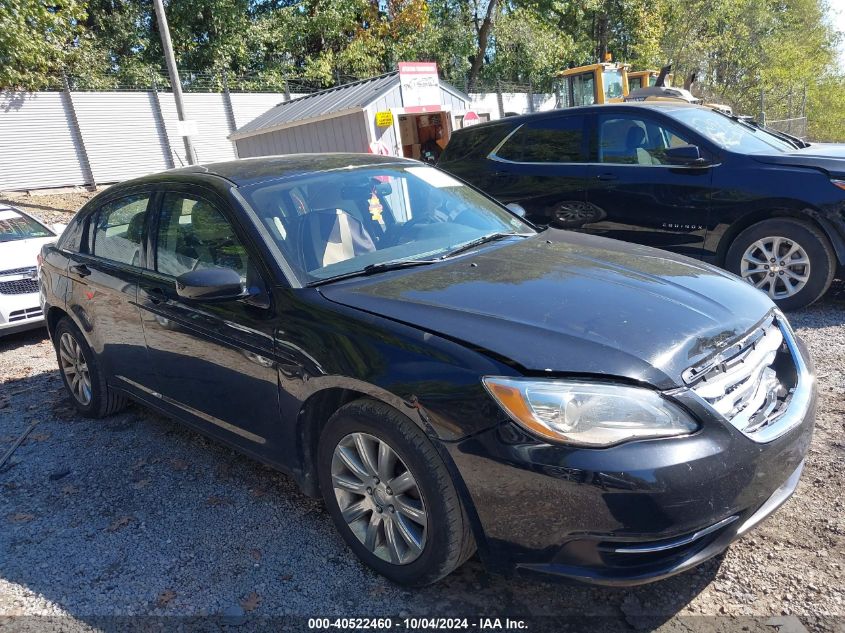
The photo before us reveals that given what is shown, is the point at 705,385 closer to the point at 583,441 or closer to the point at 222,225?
the point at 583,441

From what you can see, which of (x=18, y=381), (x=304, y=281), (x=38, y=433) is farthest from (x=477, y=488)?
(x=18, y=381)

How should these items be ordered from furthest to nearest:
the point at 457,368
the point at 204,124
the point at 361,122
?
the point at 204,124 < the point at 361,122 < the point at 457,368

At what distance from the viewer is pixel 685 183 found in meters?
5.73

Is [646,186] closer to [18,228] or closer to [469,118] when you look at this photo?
[18,228]

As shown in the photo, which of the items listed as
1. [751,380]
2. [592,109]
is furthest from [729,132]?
[751,380]

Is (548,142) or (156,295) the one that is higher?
(548,142)

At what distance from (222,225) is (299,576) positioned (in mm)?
1640

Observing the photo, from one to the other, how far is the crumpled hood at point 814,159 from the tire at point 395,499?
4.56 meters

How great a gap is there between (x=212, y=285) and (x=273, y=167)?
978 millimetres

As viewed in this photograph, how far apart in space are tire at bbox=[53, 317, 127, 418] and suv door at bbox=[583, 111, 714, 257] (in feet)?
14.5

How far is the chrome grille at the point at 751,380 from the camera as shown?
85.7 inches

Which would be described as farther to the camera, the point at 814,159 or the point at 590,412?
the point at 814,159

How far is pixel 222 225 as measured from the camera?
316 cm

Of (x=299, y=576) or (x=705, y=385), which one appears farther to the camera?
(x=299, y=576)
